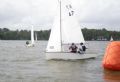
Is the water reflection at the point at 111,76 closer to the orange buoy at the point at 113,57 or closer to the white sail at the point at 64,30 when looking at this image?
the orange buoy at the point at 113,57

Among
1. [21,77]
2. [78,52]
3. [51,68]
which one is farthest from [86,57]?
[21,77]

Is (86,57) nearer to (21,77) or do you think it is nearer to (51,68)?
(51,68)

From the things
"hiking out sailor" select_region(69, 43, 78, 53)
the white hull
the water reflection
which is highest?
"hiking out sailor" select_region(69, 43, 78, 53)

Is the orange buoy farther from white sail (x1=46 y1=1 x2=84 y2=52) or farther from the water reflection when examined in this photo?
white sail (x1=46 y1=1 x2=84 y2=52)

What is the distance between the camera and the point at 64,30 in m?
35.3

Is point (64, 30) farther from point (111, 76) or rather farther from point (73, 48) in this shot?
point (111, 76)

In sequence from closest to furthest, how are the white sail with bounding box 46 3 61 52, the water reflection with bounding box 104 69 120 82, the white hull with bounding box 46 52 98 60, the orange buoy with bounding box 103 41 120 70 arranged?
the water reflection with bounding box 104 69 120 82, the orange buoy with bounding box 103 41 120 70, the white hull with bounding box 46 52 98 60, the white sail with bounding box 46 3 61 52

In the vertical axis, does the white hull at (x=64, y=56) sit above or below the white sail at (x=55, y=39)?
below

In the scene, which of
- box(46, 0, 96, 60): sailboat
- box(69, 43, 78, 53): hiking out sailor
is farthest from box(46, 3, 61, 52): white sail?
box(69, 43, 78, 53): hiking out sailor

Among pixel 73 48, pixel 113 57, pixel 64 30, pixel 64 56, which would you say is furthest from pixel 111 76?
pixel 64 30

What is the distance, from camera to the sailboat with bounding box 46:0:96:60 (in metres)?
33.8

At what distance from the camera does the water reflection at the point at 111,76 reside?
2230 cm

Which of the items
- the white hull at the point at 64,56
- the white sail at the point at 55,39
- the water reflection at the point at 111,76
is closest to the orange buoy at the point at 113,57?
the water reflection at the point at 111,76

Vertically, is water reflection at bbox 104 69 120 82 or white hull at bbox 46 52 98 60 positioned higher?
white hull at bbox 46 52 98 60
